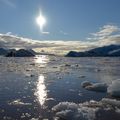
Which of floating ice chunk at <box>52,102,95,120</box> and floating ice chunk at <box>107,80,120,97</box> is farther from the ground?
floating ice chunk at <box>107,80,120,97</box>

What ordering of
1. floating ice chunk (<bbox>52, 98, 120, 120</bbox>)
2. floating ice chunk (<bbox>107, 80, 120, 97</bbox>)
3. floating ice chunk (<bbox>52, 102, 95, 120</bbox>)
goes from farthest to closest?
floating ice chunk (<bbox>107, 80, 120, 97</bbox>)
floating ice chunk (<bbox>52, 98, 120, 120</bbox>)
floating ice chunk (<bbox>52, 102, 95, 120</bbox>)

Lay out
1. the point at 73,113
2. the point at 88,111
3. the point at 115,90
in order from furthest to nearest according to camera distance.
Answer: the point at 115,90, the point at 88,111, the point at 73,113

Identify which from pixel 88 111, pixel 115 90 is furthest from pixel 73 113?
pixel 115 90

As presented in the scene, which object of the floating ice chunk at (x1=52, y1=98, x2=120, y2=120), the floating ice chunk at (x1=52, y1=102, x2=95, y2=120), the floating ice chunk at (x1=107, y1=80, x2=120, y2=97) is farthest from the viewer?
the floating ice chunk at (x1=107, y1=80, x2=120, y2=97)

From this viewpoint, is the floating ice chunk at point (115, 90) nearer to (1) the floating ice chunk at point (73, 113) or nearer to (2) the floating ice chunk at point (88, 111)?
(2) the floating ice chunk at point (88, 111)

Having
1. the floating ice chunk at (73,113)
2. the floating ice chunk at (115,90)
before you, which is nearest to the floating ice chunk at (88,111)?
the floating ice chunk at (73,113)

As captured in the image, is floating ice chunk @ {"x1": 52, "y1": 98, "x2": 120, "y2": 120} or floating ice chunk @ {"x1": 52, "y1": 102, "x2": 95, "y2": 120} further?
floating ice chunk @ {"x1": 52, "y1": 98, "x2": 120, "y2": 120}

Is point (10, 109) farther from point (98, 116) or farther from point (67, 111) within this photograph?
point (98, 116)

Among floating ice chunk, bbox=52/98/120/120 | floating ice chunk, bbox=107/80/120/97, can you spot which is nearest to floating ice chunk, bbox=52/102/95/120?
floating ice chunk, bbox=52/98/120/120

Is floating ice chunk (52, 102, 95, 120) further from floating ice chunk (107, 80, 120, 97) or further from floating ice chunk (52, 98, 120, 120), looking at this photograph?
floating ice chunk (107, 80, 120, 97)

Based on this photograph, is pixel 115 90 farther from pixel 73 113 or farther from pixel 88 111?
pixel 73 113

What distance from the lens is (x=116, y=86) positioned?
67.7 feet

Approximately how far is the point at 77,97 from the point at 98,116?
5.41 meters

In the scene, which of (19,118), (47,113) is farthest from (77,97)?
(19,118)
